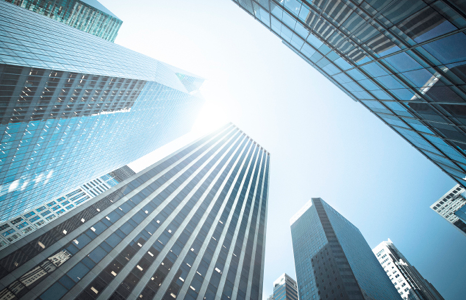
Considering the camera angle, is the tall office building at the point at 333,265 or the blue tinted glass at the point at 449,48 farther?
A: the tall office building at the point at 333,265

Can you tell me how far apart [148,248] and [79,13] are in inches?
4170

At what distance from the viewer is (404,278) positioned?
110125mm

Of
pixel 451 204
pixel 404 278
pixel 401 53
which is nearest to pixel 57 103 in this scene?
pixel 401 53

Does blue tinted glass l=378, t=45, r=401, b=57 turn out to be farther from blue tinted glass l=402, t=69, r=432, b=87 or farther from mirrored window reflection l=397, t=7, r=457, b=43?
blue tinted glass l=402, t=69, r=432, b=87

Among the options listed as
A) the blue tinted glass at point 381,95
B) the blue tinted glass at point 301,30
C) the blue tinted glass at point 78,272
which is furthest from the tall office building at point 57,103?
the blue tinted glass at point 381,95

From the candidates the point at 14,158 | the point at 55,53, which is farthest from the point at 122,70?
the point at 14,158

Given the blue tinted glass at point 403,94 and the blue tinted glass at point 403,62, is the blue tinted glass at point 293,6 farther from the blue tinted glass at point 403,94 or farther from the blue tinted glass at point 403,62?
the blue tinted glass at point 403,94

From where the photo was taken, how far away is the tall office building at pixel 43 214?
66644mm

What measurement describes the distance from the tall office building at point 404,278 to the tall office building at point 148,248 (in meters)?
108

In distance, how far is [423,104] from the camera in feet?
41.3

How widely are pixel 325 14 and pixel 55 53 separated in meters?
45.5

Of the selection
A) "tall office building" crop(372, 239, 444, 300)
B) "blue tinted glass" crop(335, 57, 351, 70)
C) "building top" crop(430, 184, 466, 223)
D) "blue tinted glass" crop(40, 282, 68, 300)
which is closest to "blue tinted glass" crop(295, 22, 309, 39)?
"blue tinted glass" crop(335, 57, 351, 70)

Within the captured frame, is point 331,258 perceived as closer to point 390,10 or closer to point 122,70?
point 390,10

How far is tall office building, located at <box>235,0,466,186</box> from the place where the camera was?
29.9 feet
